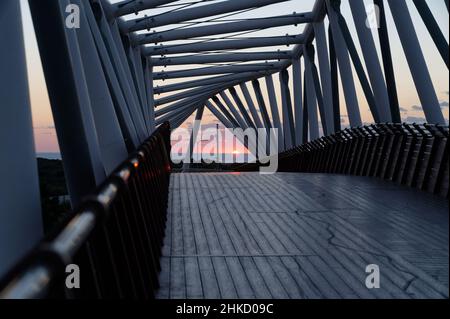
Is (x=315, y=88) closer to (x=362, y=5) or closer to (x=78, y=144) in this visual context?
(x=362, y=5)

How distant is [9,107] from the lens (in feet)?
14.4

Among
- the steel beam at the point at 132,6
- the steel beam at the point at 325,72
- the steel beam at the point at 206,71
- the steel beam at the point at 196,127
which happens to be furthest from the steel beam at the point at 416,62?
the steel beam at the point at 196,127

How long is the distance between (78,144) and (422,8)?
9844 mm

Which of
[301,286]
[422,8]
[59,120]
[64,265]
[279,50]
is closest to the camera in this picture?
[64,265]

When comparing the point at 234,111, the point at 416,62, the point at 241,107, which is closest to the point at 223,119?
the point at 234,111

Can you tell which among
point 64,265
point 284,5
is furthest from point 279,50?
point 64,265

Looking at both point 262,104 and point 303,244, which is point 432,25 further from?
point 262,104

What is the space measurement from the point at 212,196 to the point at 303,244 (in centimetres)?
461

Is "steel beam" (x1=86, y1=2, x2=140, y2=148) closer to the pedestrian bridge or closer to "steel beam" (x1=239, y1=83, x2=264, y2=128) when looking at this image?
the pedestrian bridge

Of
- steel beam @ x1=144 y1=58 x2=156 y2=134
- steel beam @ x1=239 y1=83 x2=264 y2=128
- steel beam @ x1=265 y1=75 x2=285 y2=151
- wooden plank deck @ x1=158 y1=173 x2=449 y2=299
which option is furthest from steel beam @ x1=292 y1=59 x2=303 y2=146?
wooden plank deck @ x1=158 y1=173 x2=449 y2=299

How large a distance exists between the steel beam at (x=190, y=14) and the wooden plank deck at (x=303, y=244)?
428 inches

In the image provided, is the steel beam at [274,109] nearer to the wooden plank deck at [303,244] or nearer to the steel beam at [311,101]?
the steel beam at [311,101]

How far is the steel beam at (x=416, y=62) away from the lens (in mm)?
12977

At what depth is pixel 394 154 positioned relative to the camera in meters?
13.3
